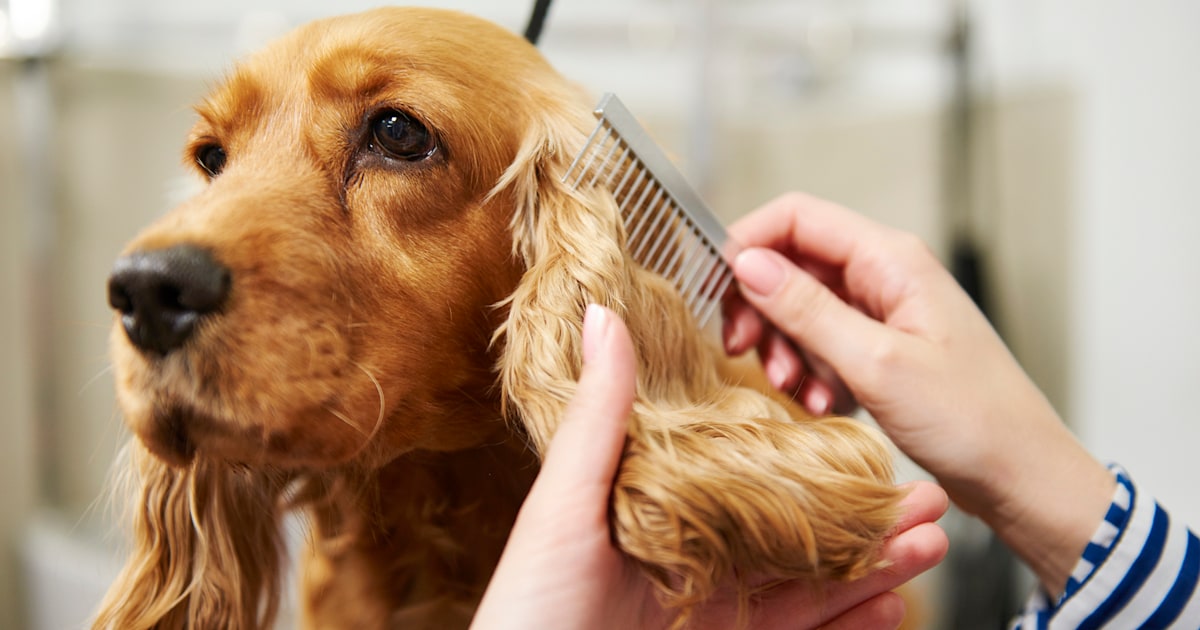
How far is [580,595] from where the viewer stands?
514mm

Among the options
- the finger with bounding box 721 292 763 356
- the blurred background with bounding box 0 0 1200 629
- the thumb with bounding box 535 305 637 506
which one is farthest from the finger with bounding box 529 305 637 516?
the blurred background with bounding box 0 0 1200 629

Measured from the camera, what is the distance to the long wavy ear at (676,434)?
1.71ft

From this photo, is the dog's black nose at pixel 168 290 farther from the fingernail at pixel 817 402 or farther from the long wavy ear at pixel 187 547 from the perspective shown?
the fingernail at pixel 817 402

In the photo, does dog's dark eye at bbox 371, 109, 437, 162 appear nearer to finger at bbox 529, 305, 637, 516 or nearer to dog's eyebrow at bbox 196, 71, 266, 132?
dog's eyebrow at bbox 196, 71, 266, 132

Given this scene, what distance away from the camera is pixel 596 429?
0.53 m

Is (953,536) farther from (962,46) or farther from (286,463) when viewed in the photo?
(286,463)

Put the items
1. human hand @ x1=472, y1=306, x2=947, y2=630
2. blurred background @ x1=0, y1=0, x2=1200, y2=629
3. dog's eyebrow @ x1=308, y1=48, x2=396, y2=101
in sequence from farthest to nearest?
blurred background @ x1=0, y1=0, x2=1200, y2=629, dog's eyebrow @ x1=308, y1=48, x2=396, y2=101, human hand @ x1=472, y1=306, x2=947, y2=630

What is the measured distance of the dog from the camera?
0.53 meters

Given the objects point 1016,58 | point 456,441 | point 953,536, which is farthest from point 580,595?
point 1016,58

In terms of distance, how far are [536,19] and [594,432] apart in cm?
47

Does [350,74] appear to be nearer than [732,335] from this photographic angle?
Yes

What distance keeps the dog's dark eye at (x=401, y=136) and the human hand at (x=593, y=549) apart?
A: 0.20 m

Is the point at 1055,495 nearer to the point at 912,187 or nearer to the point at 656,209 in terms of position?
the point at 656,209

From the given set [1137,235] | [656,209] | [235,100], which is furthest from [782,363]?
[1137,235]
